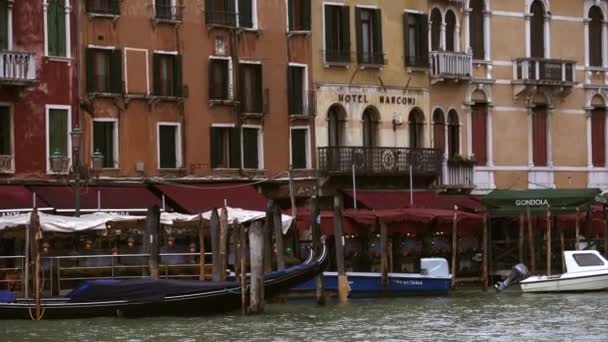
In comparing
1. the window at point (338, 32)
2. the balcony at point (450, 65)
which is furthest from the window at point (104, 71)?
the balcony at point (450, 65)

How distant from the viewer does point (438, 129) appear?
202 feet

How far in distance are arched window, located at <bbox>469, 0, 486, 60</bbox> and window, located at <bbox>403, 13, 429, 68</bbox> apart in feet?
6.84

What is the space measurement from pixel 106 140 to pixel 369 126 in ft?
33.5

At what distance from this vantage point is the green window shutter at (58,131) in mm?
51906

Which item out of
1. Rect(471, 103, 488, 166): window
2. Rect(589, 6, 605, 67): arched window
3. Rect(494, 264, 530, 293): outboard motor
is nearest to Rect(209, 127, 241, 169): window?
Rect(494, 264, 530, 293): outboard motor

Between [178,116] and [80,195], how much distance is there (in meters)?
4.75

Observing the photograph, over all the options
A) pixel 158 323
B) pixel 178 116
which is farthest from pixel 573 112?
pixel 158 323

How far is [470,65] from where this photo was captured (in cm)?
6166

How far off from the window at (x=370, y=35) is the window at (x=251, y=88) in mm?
4082

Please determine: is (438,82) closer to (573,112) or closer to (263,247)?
(573,112)

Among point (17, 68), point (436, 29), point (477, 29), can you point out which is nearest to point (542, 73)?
point (477, 29)

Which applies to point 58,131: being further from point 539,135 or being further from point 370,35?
point 539,135

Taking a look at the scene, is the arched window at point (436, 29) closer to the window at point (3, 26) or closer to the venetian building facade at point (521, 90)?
the venetian building facade at point (521, 90)

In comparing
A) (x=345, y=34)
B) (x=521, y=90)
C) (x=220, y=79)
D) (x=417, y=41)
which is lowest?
(x=521, y=90)
